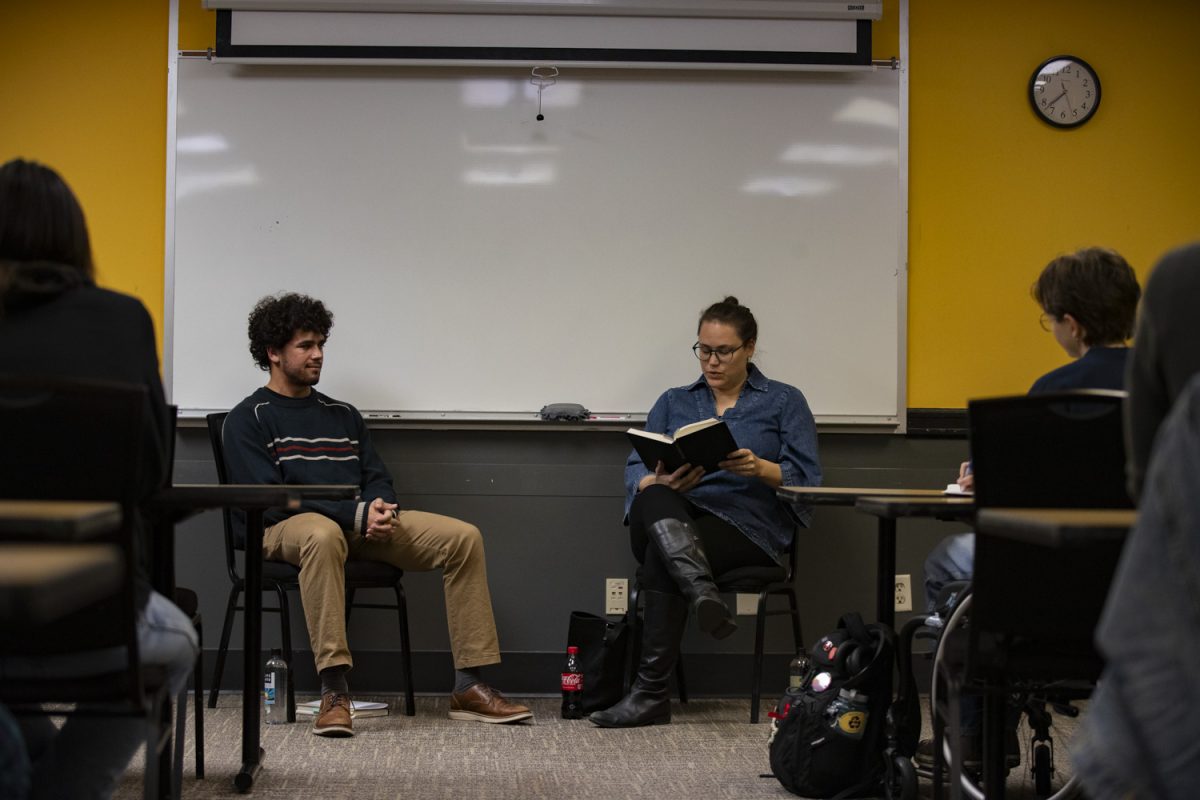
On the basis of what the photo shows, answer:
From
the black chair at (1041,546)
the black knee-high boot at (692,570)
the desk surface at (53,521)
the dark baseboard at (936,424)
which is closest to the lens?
the desk surface at (53,521)

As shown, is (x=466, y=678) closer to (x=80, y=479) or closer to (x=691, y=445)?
(x=691, y=445)

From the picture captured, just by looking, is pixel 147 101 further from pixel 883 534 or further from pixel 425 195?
pixel 883 534

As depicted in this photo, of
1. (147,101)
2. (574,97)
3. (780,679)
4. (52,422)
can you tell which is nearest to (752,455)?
(780,679)

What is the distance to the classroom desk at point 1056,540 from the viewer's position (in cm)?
130

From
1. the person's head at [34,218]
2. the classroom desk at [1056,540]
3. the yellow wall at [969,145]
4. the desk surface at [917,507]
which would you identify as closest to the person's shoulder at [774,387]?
the yellow wall at [969,145]

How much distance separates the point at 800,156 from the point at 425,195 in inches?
50.4

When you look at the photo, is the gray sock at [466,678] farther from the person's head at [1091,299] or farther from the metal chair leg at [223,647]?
the person's head at [1091,299]

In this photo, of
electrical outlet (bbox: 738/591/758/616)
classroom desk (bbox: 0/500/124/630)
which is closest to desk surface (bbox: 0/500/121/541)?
classroom desk (bbox: 0/500/124/630)

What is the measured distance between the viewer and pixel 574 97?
394 centimetres

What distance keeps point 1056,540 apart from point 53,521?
3.61 feet

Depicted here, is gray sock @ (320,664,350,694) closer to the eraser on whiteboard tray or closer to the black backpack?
the eraser on whiteboard tray

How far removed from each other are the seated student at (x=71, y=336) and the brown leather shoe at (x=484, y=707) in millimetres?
1758

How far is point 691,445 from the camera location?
3.17 metres

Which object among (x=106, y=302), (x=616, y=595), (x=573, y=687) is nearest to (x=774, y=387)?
(x=616, y=595)
